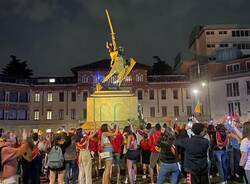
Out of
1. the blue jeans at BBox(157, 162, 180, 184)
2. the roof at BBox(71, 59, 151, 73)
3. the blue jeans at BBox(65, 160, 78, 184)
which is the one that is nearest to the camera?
the blue jeans at BBox(157, 162, 180, 184)

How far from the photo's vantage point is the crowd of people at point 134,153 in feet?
20.7

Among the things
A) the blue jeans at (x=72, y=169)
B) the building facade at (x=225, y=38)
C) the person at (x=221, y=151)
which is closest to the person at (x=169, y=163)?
the person at (x=221, y=151)

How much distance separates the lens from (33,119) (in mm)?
57000

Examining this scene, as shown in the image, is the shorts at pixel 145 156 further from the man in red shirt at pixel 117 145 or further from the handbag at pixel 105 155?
the handbag at pixel 105 155

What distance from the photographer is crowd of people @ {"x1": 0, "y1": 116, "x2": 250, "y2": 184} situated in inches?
248

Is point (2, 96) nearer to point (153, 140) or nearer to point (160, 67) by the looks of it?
point (160, 67)

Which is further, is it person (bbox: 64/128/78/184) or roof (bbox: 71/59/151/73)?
roof (bbox: 71/59/151/73)

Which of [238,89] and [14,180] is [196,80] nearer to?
[238,89]

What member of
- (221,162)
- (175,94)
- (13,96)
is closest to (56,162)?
(221,162)

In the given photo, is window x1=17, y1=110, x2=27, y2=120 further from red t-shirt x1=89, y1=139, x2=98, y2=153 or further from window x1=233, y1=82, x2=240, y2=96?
red t-shirt x1=89, y1=139, x2=98, y2=153

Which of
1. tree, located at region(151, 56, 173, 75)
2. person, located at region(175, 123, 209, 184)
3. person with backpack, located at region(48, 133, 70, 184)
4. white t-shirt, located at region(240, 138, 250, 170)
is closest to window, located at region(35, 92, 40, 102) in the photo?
tree, located at region(151, 56, 173, 75)

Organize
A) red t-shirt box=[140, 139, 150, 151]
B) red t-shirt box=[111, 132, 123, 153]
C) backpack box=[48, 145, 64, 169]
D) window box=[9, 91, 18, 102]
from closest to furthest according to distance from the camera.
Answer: backpack box=[48, 145, 64, 169], red t-shirt box=[111, 132, 123, 153], red t-shirt box=[140, 139, 150, 151], window box=[9, 91, 18, 102]

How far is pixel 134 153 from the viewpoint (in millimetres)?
10164

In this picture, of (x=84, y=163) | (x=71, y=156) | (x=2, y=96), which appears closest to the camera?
(x=84, y=163)
